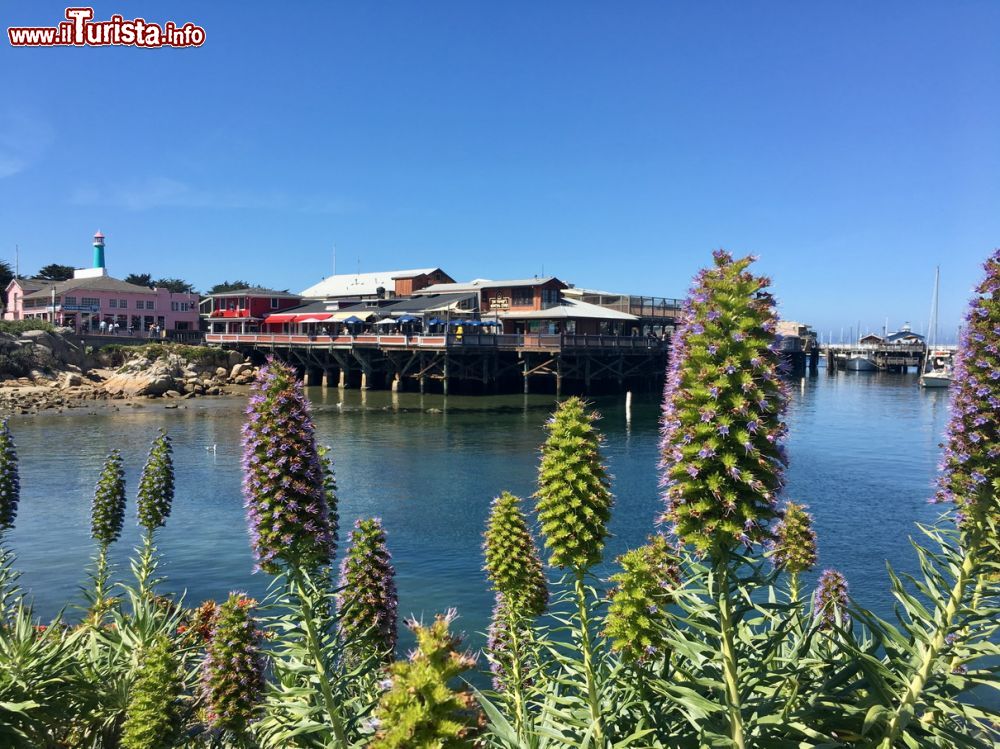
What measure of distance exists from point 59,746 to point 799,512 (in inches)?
382

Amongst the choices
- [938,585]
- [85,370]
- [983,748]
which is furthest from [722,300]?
[85,370]

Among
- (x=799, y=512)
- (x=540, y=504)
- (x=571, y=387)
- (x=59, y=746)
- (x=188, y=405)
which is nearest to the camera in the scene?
(x=540, y=504)

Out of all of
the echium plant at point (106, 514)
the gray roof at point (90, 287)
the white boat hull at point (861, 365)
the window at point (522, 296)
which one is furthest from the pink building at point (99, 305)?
the white boat hull at point (861, 365)

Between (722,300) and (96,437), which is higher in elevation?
(722,300)

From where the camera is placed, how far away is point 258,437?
6.88 metres

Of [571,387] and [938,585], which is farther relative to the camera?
[571,387]

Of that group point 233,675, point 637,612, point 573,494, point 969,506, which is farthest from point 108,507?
point 969,506

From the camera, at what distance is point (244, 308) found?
10388 centimetres

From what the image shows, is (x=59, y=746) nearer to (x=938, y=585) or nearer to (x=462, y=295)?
(x=938, y=585)

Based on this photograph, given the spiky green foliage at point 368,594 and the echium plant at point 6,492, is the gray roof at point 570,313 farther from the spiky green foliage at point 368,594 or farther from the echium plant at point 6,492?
the spiky green foliage at point 368,594

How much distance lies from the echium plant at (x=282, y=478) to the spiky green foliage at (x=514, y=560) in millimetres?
2408

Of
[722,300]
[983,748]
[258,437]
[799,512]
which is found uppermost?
[722,300]

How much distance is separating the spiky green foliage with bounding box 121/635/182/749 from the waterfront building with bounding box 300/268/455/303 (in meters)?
94.1

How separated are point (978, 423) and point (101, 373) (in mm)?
88646
